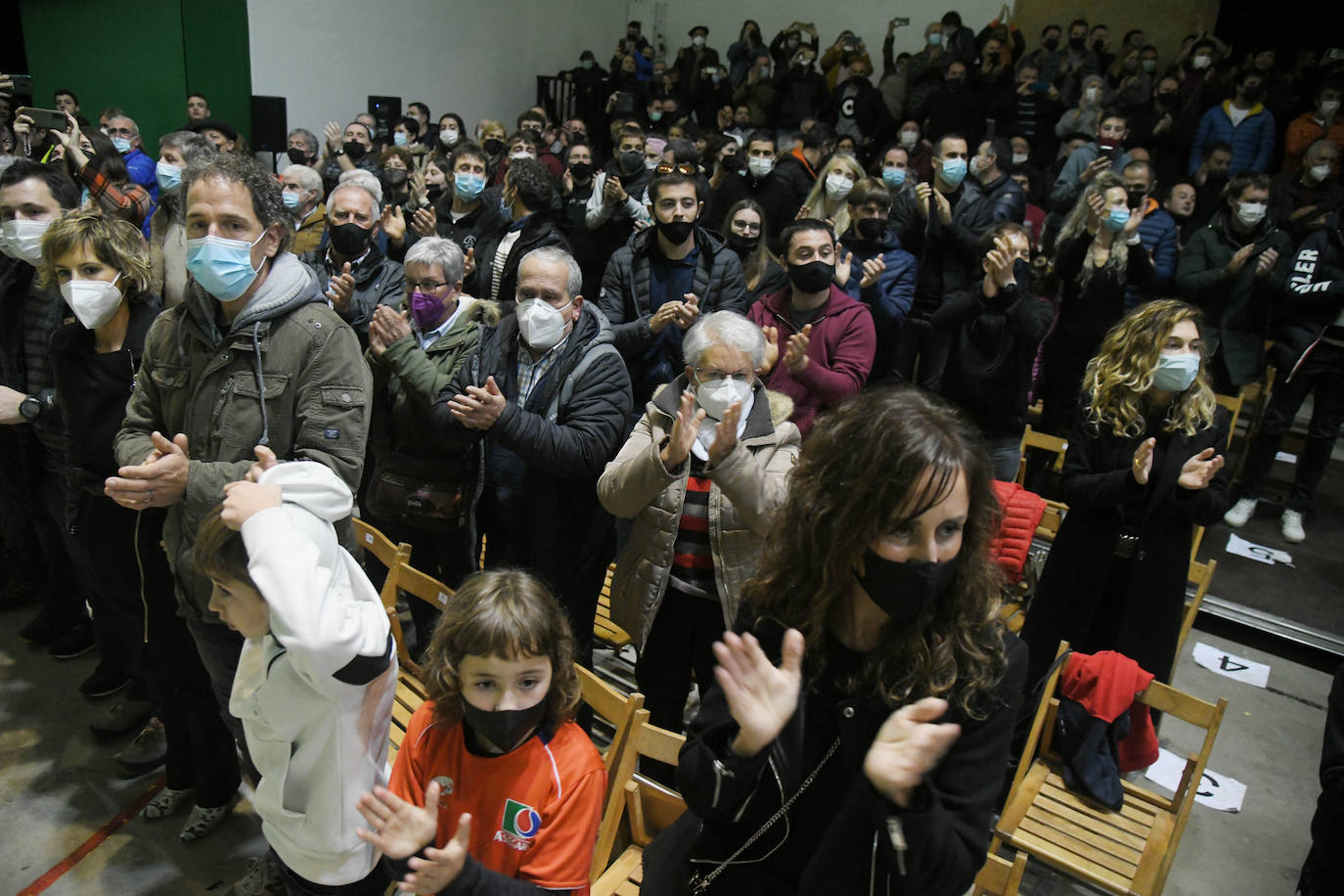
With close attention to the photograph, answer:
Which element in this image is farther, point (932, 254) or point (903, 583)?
point (932, 254)

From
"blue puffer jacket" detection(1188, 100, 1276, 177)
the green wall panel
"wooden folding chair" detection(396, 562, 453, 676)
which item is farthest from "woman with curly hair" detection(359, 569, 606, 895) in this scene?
the green wall panel

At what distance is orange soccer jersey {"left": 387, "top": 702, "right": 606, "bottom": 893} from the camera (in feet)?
5.86

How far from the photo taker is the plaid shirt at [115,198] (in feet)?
15.3

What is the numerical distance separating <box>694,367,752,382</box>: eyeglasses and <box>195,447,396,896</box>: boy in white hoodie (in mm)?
1089

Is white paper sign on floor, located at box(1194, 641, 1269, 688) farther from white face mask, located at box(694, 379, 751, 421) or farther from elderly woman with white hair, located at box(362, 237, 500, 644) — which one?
elderly woman with white hair, located at box(362, 237, 500, 644)

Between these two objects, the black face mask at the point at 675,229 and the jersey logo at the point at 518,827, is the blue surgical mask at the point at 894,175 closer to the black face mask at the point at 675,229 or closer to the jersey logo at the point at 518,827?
the black face mask at the point at 675,229

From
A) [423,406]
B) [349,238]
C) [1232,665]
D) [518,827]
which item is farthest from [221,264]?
Answer: [1232,665]

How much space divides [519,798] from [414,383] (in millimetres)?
1651

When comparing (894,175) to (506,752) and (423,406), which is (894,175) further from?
(506,752)

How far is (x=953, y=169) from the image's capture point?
5738 millimetres

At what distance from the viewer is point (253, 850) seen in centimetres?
274

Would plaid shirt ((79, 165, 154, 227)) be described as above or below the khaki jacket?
above

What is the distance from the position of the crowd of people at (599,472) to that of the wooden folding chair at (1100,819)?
37cm

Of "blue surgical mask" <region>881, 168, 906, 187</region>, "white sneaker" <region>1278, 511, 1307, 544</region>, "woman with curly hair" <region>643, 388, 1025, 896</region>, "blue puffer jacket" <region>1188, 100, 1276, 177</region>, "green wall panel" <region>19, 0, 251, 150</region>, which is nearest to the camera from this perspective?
"woman with curly hair" <region>643, 388, 1025, 896</region>
